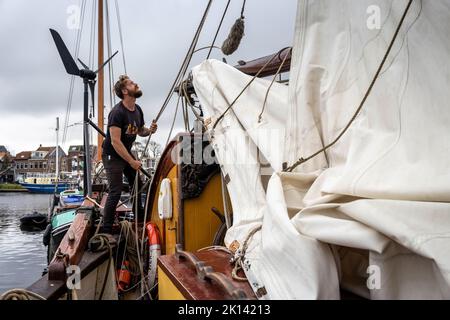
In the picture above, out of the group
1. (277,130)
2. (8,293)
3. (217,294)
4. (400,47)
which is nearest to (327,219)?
(217,294)

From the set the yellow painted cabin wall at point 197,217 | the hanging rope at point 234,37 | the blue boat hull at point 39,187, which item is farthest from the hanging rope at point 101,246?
the blue boat hull at point 39,187

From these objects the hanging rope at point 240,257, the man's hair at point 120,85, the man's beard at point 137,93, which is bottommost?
the hanging rope at point 240,257

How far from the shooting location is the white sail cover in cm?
97

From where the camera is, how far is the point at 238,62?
3676 millimetres

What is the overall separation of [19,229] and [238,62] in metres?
20.3

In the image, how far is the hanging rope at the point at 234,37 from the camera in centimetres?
293

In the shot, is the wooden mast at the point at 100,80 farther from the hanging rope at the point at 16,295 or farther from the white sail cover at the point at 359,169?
the white sail cover at the point at 359,169

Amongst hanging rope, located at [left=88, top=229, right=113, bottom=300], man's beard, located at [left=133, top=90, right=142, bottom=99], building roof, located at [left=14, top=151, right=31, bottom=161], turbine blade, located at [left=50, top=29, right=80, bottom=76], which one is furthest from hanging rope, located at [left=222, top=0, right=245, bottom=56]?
building roof, located at [left=14, top=151, right=31, bottom=161]

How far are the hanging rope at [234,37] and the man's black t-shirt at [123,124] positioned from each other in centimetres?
125

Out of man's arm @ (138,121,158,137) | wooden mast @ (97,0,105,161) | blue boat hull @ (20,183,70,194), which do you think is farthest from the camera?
blue boat hull @ (20,183,70,194)

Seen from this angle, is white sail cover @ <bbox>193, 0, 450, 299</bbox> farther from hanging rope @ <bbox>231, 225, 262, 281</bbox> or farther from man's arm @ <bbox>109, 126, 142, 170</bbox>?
man's arm @ <bbox>109, 126, 142, 170</bbox>

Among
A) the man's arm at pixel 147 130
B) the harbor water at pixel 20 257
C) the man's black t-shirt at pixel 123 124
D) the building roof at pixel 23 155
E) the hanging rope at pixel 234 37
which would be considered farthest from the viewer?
the building roof at pixel 23 155

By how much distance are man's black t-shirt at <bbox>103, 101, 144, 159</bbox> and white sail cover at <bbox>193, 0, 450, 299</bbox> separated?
1999 millimetres

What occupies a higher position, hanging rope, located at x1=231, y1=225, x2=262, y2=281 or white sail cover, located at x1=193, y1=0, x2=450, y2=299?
white sail cover, located at x1=193, y1=0, x2=450, y2=299
